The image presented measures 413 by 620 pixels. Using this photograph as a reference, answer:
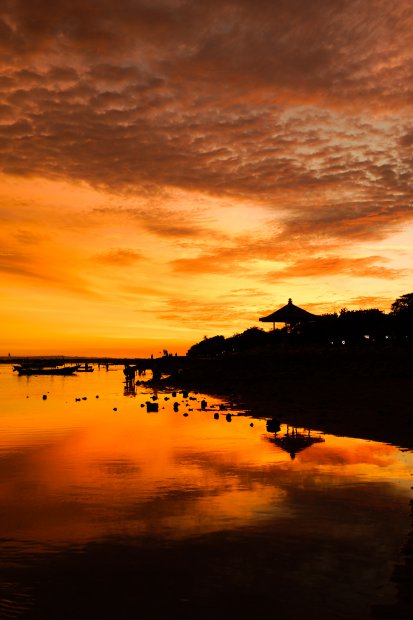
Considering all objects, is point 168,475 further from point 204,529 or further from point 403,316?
point 403,316

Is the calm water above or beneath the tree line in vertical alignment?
beneath

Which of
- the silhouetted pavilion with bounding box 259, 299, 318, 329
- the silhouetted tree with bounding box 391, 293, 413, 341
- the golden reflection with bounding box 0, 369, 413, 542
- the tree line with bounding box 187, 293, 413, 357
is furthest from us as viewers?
the tree line with bounding box 187, 293, 413, 357

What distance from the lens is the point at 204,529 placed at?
1175cm

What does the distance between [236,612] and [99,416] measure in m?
30.7

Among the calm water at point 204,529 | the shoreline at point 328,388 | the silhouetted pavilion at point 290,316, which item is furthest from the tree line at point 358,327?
the calm water at point 204,529

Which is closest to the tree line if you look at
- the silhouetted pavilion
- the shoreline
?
the silhouetted pavilion

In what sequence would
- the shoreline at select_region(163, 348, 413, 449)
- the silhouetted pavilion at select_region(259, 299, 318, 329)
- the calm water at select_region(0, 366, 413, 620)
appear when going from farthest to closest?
the silhouetted pavilion at select_region(259, 299, 318, 329) → the shoreline at select_region(163, 348, 413, 449) → the calm water at select_region(0, 366, 413, 620)

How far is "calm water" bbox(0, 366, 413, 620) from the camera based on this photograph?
332 inches

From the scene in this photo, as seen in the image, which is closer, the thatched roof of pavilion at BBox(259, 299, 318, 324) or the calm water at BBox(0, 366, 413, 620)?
the calm water at BBox(0, 366, 413, 620)

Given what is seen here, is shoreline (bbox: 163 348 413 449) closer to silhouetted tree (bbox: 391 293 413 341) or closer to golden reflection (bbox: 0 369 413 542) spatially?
golden reflection (bbox: 0 369 413 542)

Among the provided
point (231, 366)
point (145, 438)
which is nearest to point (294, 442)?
point (145, 438)

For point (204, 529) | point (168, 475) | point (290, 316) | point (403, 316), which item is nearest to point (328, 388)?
point (290, 316)

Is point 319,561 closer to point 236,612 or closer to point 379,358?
point 236,612

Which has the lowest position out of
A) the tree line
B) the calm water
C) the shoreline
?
the calm water
